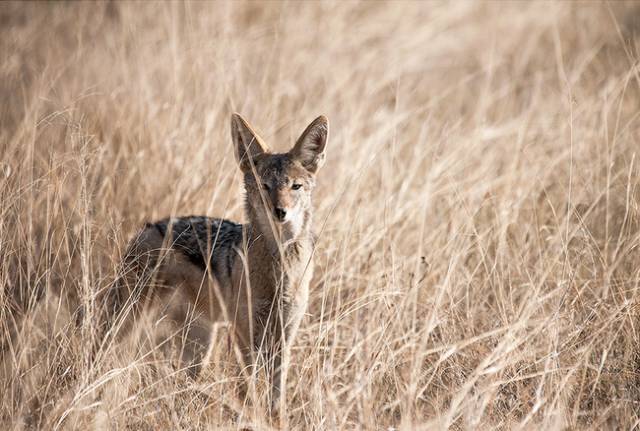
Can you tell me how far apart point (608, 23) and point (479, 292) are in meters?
6.69

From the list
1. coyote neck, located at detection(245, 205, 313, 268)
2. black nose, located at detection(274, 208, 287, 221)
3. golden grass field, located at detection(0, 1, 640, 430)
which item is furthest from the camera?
coyote neck, located at detection(245, 205, 313, 268)

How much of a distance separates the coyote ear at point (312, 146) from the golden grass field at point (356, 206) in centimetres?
31

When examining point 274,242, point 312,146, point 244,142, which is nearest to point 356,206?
point 312,146

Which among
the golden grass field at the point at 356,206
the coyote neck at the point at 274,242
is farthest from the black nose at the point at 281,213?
the golden grass field at the point at 356,206

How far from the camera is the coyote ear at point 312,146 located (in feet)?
14.0

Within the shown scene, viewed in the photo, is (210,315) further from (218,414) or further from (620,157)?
(620,157)

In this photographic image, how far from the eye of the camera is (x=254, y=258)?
428 cm

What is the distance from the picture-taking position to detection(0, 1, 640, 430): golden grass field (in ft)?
12.1

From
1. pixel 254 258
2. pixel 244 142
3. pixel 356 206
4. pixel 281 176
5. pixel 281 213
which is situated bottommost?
pixel 356 206

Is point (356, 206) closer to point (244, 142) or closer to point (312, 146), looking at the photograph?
point (312, 146)

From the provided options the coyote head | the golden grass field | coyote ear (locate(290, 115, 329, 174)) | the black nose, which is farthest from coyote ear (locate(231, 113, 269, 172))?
the golden grass field

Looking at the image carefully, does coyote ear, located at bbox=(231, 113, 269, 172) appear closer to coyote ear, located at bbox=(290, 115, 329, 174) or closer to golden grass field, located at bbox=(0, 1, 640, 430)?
coyote ear, located at bbox=(290, 115, 329, 174)

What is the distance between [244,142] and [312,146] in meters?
0.40

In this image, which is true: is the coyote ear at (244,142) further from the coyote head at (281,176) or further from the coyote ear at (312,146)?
the coyote ear at (312,146)
